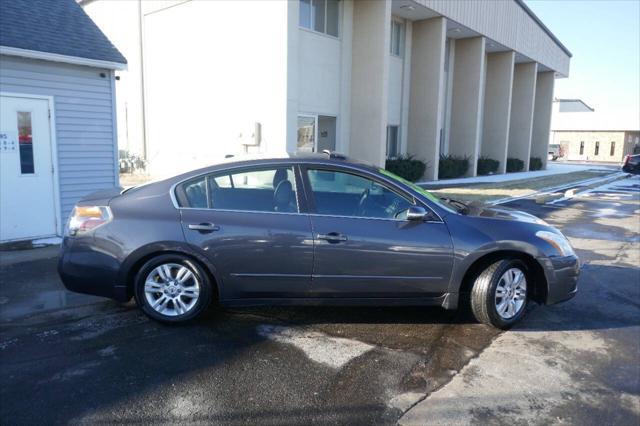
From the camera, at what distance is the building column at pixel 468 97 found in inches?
936

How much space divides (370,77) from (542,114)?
23.9 m

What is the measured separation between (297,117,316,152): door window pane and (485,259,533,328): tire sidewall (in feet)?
37.7

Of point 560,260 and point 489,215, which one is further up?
point 489,215

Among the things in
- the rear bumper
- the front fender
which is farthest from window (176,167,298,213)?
the front fender

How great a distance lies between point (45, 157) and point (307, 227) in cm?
596

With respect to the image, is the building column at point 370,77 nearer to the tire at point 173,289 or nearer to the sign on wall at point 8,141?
the sign on wall at point 8,141

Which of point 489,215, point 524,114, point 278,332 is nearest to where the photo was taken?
point 278,332

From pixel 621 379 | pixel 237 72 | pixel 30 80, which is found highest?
pixel 237 72

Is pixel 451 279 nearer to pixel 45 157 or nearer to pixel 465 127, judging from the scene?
pixel 45 157

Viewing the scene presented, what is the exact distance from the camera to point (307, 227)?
A: 4.30m

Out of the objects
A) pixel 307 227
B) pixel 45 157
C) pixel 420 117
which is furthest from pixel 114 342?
pixel 420 117

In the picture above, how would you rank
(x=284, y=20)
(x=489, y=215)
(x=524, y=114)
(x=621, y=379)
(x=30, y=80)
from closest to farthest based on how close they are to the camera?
(x=621, y=379)
(x=489, y=215)
(x=30, y=80)
(x=284, y=20)
(x=524, y=114)

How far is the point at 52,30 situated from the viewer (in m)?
8.48

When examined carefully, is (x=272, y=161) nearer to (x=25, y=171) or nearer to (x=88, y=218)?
(x=88, y=218)
